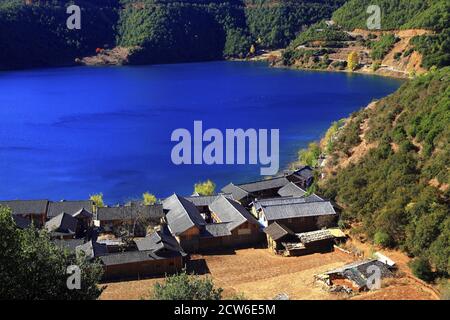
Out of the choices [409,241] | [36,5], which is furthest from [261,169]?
[36,5]

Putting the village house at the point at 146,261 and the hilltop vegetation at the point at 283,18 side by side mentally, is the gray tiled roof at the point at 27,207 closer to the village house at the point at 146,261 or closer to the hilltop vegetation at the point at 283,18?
the village house at the point at 146,261

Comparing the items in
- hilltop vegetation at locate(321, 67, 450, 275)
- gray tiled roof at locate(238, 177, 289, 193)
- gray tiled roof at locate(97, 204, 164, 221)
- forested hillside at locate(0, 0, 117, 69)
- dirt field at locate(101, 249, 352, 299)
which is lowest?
dirt field at locate(101, 249, 352, 299)

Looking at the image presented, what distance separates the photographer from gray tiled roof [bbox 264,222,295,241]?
26922 millimetres

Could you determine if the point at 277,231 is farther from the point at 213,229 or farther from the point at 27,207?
the point at 27,207

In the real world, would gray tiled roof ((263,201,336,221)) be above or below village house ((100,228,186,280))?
above

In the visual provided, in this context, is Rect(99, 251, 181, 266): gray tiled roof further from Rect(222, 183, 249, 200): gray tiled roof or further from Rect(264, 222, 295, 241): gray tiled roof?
Rect(222, 183, 249, 200): gray tiled roof

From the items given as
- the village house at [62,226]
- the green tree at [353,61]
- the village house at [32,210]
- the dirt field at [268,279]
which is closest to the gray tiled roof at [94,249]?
the dirt field at [268,279]

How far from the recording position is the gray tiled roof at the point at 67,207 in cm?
3111

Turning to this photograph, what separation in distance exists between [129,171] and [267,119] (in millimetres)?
23798

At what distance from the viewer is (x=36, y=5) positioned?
142m

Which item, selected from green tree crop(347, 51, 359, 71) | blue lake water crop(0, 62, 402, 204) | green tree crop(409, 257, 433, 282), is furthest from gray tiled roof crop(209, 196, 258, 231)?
green tree crop(347, 51, 359, 71)

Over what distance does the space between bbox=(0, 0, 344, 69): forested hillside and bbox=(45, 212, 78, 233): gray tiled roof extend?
348ft
